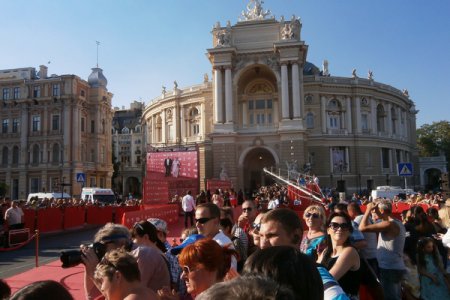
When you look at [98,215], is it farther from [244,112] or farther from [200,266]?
[244,112]

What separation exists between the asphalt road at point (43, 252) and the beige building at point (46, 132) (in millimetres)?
33586

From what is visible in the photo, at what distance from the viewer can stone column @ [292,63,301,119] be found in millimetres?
41281

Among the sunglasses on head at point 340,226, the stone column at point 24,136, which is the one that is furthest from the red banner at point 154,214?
the stone column at point 24,136

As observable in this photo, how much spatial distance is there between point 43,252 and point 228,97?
30207mm

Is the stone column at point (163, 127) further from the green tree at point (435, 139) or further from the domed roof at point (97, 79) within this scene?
the green tree at point (435, 139)

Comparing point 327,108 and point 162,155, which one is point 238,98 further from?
point 162,155

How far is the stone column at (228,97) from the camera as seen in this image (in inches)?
1656

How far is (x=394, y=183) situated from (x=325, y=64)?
20.7m

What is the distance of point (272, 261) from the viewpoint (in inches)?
83.0

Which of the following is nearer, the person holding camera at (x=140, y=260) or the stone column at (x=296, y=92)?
the person holding camera at (x=140, y=260)

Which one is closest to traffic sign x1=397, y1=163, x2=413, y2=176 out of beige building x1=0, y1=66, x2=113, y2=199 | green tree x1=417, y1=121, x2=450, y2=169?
beige building x1=0, y1=66, x2=113, y2=199

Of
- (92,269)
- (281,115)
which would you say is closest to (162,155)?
(281,115)

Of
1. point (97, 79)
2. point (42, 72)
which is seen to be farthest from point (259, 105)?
point (42, 72)

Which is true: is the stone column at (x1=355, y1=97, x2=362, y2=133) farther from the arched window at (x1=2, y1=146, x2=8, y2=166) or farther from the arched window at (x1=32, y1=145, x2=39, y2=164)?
the arched window at (x1=2, y1=146, x2=8, y2=166)
